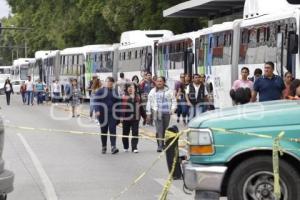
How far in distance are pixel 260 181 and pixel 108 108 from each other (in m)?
7.82

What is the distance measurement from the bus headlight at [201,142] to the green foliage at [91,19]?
33.5 metres

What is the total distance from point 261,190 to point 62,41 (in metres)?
51.2

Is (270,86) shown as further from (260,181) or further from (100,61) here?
(100,61)

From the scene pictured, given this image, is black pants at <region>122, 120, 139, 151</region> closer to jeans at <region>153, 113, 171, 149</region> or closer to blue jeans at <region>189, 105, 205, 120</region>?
jeans at <region>153, 113, 171, 149</region>

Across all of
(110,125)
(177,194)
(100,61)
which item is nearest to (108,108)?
(110,125)

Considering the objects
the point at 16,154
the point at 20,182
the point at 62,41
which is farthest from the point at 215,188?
the point at 62,41

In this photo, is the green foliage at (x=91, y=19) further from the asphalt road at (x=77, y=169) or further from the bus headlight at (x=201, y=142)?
the bus headlight at (x=201, y=142)

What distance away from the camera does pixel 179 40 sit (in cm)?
2980

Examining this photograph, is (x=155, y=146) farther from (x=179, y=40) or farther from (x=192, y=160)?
(x=179, y=40)

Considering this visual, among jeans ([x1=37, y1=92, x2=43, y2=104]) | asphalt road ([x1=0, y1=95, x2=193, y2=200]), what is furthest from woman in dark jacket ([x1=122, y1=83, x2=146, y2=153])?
jeans ([x1=37, y1=92, x2=43, y2=104])

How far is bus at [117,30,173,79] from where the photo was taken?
34.6m

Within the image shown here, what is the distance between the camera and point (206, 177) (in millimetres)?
7777

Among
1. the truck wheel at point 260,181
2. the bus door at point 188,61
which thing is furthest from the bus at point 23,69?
the truck wheel at point 260,181

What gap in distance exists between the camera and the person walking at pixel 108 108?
15305 mm
